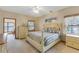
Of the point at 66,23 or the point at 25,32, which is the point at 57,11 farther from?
the point at 25,32

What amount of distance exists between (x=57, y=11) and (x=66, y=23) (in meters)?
0.31

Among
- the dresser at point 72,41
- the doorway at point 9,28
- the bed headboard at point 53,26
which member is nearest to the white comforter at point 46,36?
the bed headboard at point 53,26

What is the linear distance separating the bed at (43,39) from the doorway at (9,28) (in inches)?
13.5

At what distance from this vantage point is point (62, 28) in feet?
7.02

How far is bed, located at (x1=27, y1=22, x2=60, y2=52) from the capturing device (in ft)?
6.86

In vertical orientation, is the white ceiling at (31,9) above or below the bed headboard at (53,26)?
above

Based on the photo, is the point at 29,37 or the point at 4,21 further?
the point at 29,37

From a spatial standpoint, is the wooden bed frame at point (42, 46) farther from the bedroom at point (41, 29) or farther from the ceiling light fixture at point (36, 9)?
the ceiling light fixture at point (36, 9)

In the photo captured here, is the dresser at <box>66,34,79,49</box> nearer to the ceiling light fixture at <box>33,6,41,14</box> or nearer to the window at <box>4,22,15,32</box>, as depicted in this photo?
the ceiling light fixture at <box>33,6,41,14</box>

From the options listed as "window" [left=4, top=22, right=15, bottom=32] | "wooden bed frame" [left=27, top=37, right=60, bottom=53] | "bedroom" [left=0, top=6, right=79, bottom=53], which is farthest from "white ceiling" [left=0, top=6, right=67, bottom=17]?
"wooden bed frame" [left=27, top=37, right=60, bottom=53]

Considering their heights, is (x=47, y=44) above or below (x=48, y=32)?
below

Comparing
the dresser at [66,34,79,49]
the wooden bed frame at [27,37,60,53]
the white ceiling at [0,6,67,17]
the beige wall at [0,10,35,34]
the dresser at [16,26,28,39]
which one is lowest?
the wooden bed frame at [27,37,60,53]

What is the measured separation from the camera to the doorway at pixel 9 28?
209 centimetres
